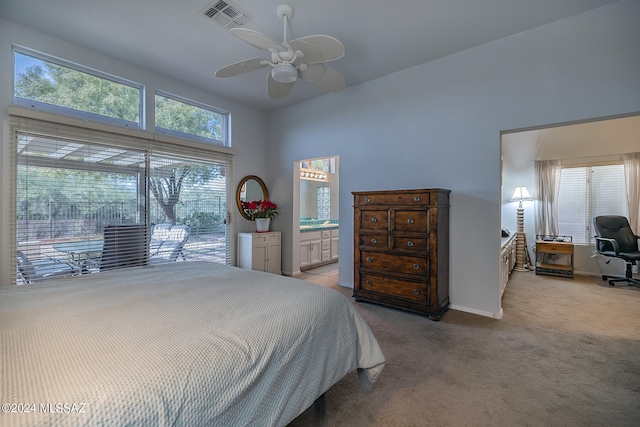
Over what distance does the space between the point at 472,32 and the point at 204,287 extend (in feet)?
10.8

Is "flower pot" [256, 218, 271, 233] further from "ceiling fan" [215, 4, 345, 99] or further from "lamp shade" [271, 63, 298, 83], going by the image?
"lamp shade" [271, 63, 298, 83]

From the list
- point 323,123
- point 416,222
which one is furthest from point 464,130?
point 323,123

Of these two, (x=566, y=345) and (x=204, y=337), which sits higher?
(x=204, y=337)

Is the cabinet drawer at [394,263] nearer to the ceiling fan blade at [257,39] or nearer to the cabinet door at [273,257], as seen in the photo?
the cabinet door at [273,257]

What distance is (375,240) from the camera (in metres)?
3.21

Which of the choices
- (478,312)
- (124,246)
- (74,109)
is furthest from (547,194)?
(74,109)

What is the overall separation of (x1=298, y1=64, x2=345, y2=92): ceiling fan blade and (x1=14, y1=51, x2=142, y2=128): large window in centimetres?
238

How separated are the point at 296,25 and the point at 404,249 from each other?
96.8 inches

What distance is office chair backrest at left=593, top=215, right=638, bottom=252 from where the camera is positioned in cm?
413

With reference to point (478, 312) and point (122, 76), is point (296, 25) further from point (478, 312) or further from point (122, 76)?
point (478, 312)

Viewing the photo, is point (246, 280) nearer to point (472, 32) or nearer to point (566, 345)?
point (566, 345)

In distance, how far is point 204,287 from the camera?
5.46ft

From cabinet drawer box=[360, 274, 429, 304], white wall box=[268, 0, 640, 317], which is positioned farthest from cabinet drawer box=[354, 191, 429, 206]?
cabinet drawer box=[360, 274, 429, 304]

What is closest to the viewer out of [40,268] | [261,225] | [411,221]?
[40,268]
